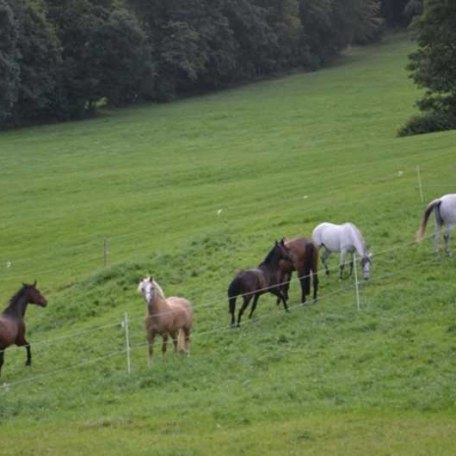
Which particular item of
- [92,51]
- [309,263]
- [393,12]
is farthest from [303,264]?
[393,12]

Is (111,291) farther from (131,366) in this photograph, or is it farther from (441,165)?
(441,165)

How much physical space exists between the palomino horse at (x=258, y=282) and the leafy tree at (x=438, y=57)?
116 feet

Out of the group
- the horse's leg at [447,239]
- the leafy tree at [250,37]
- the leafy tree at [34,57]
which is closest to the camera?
the horse's leg at [447,239]

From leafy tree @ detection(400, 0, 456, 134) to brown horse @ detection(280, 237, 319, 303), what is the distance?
113 ft

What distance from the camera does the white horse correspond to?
85.4ft

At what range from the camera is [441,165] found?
4375cm

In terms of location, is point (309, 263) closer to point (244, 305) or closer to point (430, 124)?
point (244, 305)

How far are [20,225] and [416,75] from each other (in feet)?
82.2

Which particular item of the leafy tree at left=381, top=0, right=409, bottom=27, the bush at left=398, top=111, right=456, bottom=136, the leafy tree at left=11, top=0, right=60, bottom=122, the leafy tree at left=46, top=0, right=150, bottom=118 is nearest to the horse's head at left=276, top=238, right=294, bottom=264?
the bush at left=398, top=111, right=456, bottom=136

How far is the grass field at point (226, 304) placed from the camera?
17203mm

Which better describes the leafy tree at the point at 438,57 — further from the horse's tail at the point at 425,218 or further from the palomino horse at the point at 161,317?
the palomino horse at the point at 161,317

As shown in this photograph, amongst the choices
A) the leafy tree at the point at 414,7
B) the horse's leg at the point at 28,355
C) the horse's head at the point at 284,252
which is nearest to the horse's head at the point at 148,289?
the horse's leg at the point at 28,355

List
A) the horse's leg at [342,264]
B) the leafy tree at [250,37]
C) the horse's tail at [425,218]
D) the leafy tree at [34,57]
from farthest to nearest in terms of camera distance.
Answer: the leafy tree at [250,37] → the leafy tree at [34,57] → the horse's tail at [425,218] → the horse's leg at [342,264]

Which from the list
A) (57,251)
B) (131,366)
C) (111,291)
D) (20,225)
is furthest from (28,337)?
(20,225)
